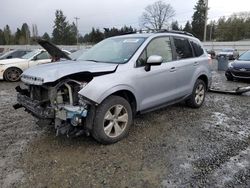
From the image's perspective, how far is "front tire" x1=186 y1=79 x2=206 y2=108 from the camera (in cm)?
635

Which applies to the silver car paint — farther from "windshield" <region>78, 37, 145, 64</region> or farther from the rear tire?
the rear tire

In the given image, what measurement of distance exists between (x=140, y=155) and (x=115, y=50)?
6.95 feet

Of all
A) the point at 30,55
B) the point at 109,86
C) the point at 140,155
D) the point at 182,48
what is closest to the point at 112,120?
the point at 109,86

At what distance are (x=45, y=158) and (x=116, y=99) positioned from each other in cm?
137

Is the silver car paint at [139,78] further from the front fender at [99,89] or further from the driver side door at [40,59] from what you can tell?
the driver side door at [40,59]

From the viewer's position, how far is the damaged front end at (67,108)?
3.93m

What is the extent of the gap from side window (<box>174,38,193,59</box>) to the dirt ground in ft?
4.47

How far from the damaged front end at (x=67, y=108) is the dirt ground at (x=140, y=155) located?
1.30 feet

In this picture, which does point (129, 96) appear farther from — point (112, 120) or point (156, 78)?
point (156, 78)

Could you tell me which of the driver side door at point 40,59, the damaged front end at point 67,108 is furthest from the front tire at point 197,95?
the driver side door at point 40,59

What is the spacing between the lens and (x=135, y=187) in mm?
3188

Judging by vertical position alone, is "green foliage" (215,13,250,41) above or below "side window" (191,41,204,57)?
above

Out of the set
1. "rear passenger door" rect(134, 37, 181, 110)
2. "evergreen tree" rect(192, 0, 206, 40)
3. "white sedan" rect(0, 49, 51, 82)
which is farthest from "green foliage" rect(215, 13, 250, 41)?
"rear passenger door" rect(134, 37, 181, 110)

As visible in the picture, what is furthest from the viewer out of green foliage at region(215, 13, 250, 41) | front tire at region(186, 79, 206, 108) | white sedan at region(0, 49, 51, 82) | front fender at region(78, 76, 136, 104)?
green foliage at region(215, 13, 250, 41)
